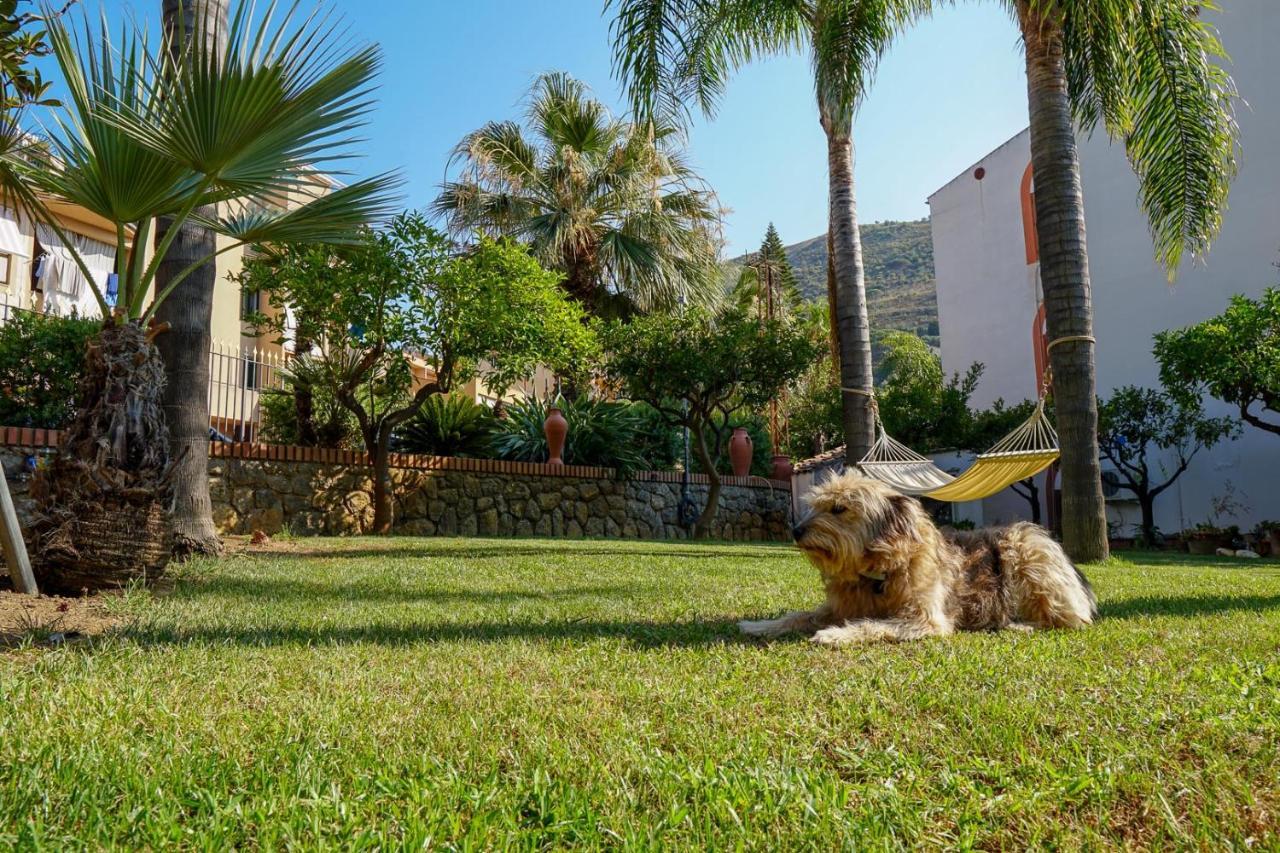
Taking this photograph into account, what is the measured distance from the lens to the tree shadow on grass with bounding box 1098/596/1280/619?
4410 mm

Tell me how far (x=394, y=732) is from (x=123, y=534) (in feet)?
10.5

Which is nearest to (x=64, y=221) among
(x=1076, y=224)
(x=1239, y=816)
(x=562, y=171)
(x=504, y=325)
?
(x=562, y=171)

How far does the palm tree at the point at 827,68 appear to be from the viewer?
9.84 m

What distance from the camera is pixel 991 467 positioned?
809 cm

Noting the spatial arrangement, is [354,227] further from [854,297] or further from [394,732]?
[854,297]

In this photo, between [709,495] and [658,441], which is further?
[658,441]

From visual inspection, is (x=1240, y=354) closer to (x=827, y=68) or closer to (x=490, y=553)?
Answer: (x=827, y=68)

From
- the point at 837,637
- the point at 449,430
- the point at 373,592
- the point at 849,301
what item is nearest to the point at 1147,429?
the point at 849,301

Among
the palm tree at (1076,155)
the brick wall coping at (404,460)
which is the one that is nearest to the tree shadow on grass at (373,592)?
the brick wall coping at (404,460)

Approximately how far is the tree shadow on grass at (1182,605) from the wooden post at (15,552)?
5527mm

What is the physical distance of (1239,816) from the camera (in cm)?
163

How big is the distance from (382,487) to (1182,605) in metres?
9.26

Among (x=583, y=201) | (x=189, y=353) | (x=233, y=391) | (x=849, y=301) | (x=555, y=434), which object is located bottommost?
(x=189, y=353)

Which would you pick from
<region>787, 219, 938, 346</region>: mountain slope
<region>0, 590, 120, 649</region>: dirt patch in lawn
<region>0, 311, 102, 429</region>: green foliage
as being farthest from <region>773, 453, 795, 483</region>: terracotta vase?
<region>787, 219, 938, 346</region>: mountain slope
